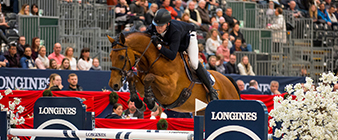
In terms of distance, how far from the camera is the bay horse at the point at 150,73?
5559 mm

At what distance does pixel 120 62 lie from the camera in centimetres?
557

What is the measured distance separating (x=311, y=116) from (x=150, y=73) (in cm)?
254

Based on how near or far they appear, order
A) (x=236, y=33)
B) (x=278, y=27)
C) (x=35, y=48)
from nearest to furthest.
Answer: (x=35, y=48) → (x=236, y=33) → (x=278, y=27)

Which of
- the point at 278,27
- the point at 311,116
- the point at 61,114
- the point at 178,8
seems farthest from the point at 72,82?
the point at 278,27

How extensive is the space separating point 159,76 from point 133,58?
414 mm

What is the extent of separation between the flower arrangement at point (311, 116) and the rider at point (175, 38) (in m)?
2.26

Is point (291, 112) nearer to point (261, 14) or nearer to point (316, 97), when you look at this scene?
point (316, 97)

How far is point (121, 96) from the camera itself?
954 centimetres

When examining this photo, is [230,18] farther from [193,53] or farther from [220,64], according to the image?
[193,53]

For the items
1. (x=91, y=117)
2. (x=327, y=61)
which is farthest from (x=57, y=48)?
(x=327, y=61)

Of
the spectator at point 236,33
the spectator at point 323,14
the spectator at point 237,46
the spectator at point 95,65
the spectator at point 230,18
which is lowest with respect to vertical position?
the spectator at point 95,65

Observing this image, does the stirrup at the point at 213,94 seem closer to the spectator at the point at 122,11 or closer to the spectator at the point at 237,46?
the spectator at the point at 122,11

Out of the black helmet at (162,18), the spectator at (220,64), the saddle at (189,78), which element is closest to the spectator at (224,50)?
the spectator at (220,64)

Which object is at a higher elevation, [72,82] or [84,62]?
[84,62]
